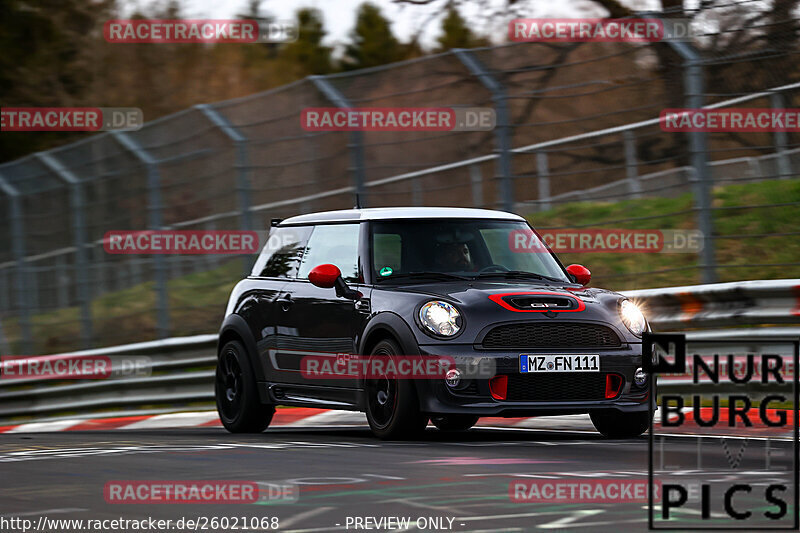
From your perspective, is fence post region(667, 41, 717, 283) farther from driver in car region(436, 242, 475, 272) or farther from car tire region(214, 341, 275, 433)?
car tire region(214, 341, 275, 433)

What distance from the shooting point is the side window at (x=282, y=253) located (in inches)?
455

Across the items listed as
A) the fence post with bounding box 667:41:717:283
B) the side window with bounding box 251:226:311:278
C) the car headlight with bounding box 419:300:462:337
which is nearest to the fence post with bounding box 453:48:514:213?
the fence post with bounding box 667:41:717:283

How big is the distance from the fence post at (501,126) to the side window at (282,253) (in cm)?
219

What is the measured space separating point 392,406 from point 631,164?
3.66 m

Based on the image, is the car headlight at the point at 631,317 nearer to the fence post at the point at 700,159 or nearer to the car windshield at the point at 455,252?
the car windshield at the point at 455,252

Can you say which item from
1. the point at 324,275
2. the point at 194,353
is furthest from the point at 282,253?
the point at 194,353

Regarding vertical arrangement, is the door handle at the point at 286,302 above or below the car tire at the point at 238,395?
above

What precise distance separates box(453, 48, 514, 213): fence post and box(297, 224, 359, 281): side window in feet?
7.82

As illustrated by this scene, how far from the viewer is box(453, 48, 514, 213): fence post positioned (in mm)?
13291

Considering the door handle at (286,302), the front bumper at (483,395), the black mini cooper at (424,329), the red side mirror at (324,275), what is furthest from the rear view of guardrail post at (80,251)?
the front bumper at (483,395)

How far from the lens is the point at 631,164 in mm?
12516

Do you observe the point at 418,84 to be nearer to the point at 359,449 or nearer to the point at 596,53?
the point at 596,53

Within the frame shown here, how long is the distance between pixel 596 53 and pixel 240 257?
4447 millimetres

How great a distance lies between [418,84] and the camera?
1408 centimetres
